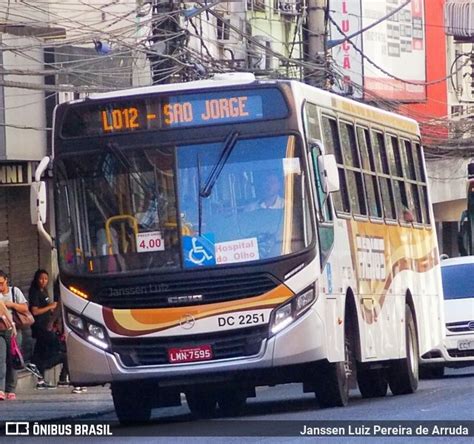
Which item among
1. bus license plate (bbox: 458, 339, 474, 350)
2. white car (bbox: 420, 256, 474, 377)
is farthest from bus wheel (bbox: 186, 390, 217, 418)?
bus license plate (bbox: 458, 339, 474, 350)

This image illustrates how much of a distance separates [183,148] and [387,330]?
418cm

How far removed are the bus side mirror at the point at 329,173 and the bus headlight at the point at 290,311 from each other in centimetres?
98

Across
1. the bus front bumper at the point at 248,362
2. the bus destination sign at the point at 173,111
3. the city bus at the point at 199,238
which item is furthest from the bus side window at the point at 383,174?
the bus front bumper at the point at 248,362

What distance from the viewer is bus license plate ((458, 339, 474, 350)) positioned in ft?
81.8

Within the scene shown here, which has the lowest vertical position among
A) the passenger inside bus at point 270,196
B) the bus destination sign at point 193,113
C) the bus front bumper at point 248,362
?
the bus front bumper at point 248,362

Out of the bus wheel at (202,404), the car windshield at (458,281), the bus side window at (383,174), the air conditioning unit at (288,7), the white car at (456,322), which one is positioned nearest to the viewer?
the bus wheel at (202,404)

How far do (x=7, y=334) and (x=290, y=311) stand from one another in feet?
18.7

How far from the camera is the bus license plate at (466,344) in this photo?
2494 cm

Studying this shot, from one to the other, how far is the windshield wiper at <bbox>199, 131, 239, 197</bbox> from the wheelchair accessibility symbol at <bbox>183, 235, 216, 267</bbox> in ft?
1.35

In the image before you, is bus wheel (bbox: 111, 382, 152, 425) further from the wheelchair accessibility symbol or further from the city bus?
the wheelchair accessibility symbol

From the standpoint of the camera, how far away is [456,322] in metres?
25.4

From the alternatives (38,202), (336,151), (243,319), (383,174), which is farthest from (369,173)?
(38,202)

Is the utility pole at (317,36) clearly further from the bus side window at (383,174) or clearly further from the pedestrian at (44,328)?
the bus side window at (383,174)

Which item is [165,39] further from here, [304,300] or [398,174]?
[304,300]
